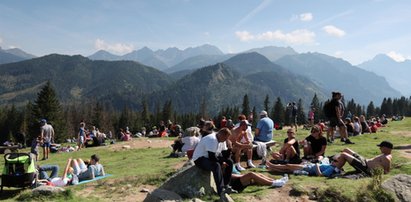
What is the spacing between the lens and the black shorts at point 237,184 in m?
11.9

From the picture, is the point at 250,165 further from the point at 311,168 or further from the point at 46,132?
the point at 46,132

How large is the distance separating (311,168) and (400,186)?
298 centimetres

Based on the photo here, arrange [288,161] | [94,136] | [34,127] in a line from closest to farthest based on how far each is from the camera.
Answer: [288,161] → [94,136] → [34,127]

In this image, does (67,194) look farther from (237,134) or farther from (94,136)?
(94,136)

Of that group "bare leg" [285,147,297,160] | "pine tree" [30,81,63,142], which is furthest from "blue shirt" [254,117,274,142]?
"pine tree" [30,81,63,142]

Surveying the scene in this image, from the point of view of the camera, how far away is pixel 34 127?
217 ft

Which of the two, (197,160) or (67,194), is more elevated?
(197,160)

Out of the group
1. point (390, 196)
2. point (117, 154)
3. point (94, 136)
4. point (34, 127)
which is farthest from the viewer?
point (34, 127)

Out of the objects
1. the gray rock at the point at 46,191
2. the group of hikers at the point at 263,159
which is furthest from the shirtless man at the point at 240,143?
the gray rock at the point at 46,191

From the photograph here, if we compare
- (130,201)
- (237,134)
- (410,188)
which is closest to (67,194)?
(130,201)

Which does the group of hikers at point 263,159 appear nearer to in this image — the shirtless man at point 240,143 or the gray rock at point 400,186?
the shirtless man at point 240,143

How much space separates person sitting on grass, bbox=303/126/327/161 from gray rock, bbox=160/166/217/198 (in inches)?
202

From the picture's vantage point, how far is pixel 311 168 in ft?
43.3

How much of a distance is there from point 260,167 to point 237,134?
1.64 metres
